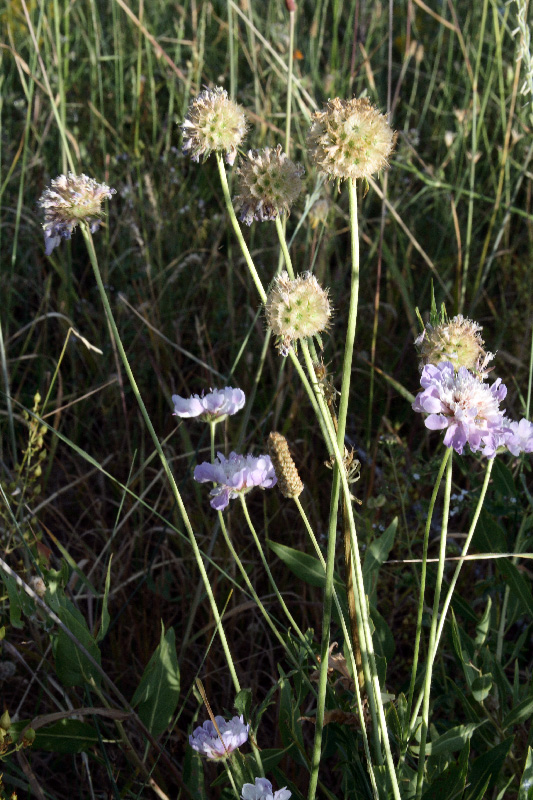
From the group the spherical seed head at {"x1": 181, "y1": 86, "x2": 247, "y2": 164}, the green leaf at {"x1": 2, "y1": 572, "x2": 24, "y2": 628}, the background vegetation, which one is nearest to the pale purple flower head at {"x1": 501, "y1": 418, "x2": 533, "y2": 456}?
the background vegetation

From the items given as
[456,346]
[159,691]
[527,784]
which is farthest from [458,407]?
[159,691]

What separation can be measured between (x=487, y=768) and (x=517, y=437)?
0.34 metres

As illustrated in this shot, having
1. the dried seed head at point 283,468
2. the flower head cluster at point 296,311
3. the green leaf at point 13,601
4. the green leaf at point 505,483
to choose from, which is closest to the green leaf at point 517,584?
the green leaf at point 505,483

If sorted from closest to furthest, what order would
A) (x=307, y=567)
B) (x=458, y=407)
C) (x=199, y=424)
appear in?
(x=458, y=407) → (x=307, y=567) → (x=199, y=424)

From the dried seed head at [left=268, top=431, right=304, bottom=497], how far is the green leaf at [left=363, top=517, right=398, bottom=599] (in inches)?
6.1

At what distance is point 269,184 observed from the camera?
2.47ft

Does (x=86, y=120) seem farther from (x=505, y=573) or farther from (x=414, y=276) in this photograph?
(x=505, y=573)

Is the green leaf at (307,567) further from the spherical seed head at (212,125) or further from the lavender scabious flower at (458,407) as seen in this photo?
the spherical seed head at (212,125)

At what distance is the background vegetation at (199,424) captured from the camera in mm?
980

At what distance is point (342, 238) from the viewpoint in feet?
6.56

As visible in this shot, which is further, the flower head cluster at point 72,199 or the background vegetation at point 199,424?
the background vegetation at point 199,424

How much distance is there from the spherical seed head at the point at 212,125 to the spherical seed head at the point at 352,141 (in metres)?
0.13

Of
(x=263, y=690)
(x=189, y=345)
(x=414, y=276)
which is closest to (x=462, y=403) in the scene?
(x=263, y=690)

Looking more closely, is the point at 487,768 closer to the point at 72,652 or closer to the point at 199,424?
the point at 72,652
